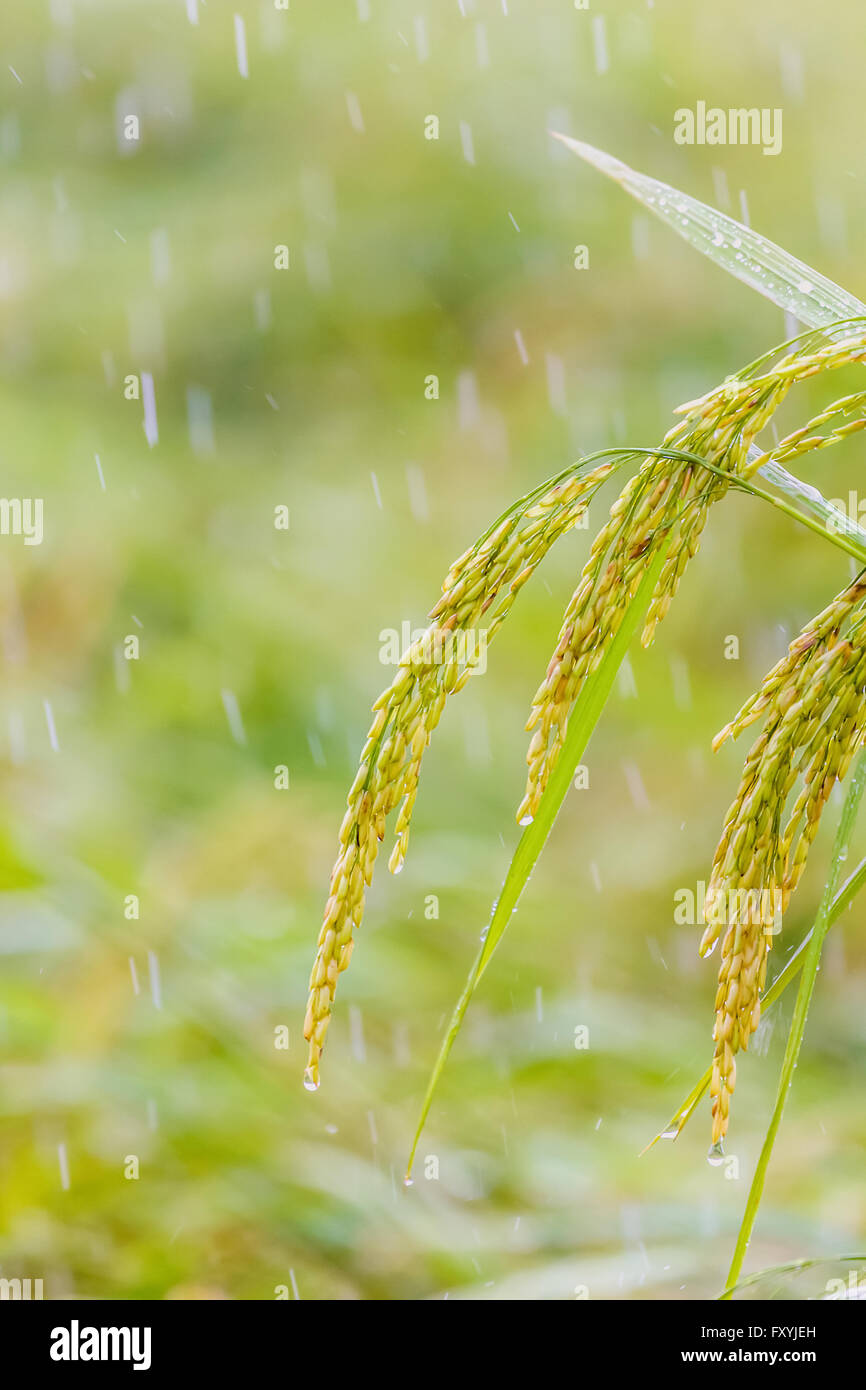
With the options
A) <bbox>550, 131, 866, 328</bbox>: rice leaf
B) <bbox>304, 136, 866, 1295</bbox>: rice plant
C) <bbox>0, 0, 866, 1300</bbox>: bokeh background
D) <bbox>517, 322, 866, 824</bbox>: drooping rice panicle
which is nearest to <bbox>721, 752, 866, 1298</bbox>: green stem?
<bbox>304, 136, 866, 1295</bbox>: rice plant

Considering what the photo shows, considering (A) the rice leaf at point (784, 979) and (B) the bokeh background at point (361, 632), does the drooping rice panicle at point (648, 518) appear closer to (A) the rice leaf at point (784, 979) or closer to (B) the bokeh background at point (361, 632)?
(A) the rice leaf at point (784, 979)

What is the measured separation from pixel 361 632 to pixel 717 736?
1980mm

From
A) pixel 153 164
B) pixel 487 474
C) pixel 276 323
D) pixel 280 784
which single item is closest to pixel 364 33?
pixel 153 164

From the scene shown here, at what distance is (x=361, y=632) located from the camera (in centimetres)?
236

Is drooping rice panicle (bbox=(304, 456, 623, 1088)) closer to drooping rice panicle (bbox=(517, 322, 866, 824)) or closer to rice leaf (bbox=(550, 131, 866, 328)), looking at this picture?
drooping rice panicle (bbox=(517, 322, 866, 824))

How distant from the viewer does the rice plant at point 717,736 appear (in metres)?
0.38

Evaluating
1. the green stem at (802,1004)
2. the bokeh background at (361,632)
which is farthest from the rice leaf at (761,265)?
the bokeh background at (361,632)

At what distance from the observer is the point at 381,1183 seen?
1418mm

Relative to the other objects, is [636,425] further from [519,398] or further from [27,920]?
[27,920]

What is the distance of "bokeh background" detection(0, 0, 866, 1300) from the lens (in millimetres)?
1464

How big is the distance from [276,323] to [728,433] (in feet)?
8.26

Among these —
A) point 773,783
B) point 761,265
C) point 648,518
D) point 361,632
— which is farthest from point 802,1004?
point 361,632

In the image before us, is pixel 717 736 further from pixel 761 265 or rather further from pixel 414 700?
pixel 761 265

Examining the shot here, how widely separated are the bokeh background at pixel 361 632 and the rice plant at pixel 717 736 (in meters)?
0.97
